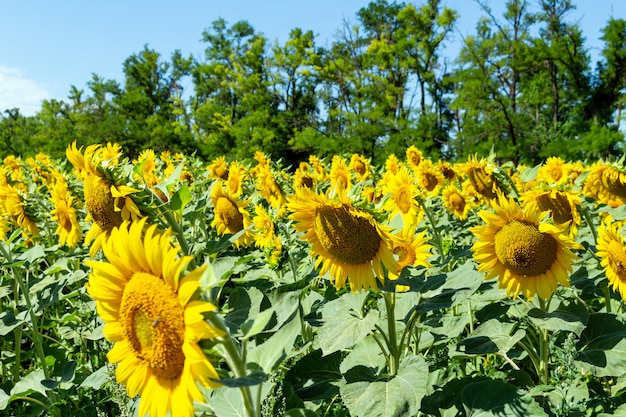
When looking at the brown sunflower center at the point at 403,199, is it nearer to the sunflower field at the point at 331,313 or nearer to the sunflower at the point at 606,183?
the sunflower field at the point at 331,313

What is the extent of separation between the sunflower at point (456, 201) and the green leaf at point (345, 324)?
11.6 feet

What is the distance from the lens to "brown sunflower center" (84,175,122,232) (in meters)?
1.90

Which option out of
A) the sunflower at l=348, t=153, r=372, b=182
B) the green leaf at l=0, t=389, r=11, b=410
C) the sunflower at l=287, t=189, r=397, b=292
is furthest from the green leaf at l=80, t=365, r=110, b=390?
the sunflower at l=348, t=153, r=372, b=182

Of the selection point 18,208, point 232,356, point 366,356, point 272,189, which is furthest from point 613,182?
point 18,208

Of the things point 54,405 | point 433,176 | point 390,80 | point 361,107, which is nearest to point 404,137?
point 361,107

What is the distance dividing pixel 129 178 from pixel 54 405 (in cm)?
122

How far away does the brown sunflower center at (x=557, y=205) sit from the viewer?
2.61 meters

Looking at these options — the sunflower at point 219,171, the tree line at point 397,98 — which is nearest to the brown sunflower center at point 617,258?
the sunflower at point 219,171

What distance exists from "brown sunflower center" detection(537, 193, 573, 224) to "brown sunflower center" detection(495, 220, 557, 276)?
660mm

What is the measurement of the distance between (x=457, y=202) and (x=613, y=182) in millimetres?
1943

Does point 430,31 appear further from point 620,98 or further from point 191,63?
point 191,63

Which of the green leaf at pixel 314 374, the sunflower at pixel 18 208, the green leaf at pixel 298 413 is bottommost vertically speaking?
the green leaf at pixel 314 374

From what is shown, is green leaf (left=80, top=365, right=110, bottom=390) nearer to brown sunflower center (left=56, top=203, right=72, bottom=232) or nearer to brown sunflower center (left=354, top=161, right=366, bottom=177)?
brown sunflower center (left=56, top=203, right=72, bottom=232)

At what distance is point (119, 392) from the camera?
174 cm
